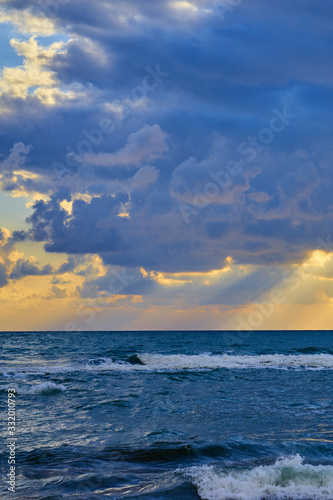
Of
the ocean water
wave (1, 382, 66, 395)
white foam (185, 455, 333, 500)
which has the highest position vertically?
white foam (185, 455, 333, 500)

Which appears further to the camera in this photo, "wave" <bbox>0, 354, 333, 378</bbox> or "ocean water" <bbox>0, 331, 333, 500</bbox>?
"wave" <bbox>0, 354, 333, 378</bbox>

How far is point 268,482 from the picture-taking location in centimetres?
1120

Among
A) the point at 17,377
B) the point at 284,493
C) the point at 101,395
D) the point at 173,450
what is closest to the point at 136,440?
the point at 173,450

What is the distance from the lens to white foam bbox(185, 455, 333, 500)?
10.5 meters

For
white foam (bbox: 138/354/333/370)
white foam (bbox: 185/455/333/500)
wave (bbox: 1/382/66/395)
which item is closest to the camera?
white foam (bbox: 185/455/333/500)

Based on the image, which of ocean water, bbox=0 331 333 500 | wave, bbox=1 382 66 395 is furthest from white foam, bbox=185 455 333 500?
wave, bbox=1 382 66 395

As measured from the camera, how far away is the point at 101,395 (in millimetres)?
25766

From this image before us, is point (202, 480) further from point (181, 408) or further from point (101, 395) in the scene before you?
point (101, 395)

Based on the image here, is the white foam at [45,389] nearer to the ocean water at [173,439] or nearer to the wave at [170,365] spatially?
the ocean water at [173,439]

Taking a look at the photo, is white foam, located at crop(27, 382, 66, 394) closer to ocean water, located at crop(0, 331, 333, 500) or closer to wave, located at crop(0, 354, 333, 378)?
ocean water, located at crop(0, 331, 333, 500)

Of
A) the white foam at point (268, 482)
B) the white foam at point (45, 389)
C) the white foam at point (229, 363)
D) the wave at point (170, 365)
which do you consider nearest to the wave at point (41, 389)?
the white foam at point (45, 389)

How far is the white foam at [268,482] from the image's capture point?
10531mm

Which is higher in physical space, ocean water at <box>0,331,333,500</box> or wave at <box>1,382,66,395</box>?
ocean water at <box>0,331,333,500</box>

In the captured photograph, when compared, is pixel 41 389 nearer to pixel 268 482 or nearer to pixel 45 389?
pixel 45 389
